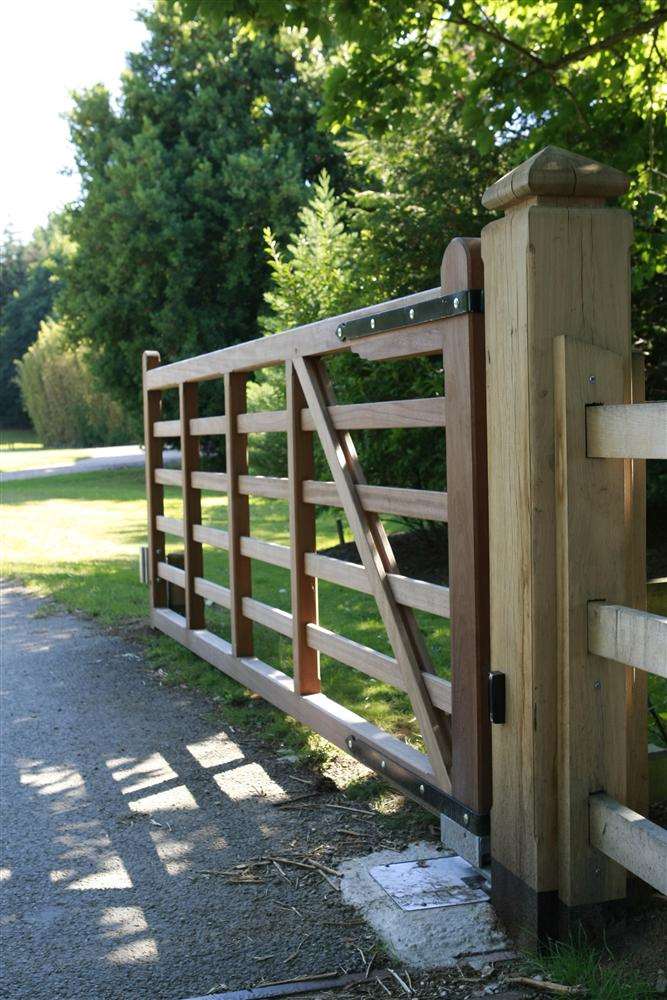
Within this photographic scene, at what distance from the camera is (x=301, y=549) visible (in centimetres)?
466

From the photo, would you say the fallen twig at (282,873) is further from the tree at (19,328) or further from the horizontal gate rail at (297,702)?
the tree at (19,328)

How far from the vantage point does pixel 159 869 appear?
349 cm

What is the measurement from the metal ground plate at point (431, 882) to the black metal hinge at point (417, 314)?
5.44 ft

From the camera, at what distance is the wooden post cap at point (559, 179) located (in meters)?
2.51

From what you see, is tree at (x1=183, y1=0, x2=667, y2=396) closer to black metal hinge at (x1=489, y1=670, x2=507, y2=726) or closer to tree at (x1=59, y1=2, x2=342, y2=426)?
black metal hinge at (x1=489, y1=670, x2=507, y2=726)

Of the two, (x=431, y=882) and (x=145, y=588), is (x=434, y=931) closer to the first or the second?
(x=431, y=882)

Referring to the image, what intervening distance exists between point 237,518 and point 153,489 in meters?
2.09

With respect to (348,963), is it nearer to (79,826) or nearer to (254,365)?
(79,826)

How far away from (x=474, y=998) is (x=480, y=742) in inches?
27.9

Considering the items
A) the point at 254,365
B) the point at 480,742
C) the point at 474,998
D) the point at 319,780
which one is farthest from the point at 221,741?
the point at 474,998

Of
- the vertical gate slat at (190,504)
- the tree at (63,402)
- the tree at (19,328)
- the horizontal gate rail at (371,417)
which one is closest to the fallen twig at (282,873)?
the horizontal gate rail at (371,417)

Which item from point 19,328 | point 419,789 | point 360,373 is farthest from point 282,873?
point 19,328

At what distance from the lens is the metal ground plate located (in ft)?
9.78

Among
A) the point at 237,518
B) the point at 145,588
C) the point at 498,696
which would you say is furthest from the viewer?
the point at 145,588
